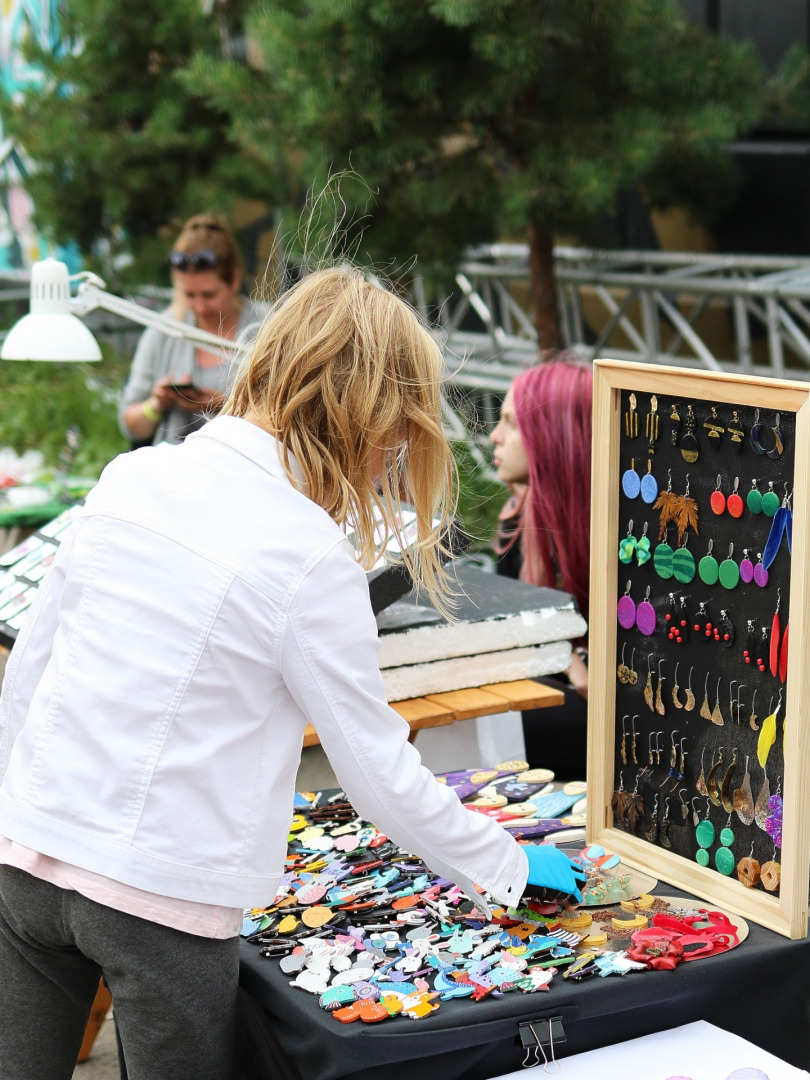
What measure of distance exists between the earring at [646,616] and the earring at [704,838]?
0.25 metres

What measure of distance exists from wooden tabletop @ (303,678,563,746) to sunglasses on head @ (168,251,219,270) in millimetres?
2100

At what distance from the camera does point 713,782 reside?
1612 millimetres

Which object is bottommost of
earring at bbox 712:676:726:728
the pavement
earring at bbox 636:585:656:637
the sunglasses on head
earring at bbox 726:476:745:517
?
the pavement

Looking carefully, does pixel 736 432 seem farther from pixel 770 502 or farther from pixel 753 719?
pixel 753 719

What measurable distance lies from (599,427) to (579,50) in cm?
256

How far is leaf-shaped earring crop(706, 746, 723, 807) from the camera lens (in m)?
1.61

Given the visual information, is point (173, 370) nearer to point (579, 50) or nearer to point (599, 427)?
point (579, 50)

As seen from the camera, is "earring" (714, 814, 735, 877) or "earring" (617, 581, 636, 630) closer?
"earring" (714, 814, 735, 877)

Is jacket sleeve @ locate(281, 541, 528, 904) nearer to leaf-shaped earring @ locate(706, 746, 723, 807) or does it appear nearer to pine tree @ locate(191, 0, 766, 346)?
leaf-shaped earring @ locate(706, 746, 723, 807)

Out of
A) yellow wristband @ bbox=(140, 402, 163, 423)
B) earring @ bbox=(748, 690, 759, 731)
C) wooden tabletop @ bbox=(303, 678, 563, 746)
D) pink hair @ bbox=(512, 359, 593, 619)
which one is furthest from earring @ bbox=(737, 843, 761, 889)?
yellow wristband @ bbox=(140, 402, 163, 423)

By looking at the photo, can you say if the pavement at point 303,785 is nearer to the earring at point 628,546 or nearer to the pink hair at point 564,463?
the pink hair at point 564,463

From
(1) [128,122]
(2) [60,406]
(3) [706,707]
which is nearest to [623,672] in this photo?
(3) [706,707]

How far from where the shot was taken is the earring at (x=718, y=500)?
5.10ft

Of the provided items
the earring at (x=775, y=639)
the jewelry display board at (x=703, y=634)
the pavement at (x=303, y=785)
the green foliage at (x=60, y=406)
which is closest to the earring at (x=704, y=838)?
the jewelry display board at (x=703, y=634)
